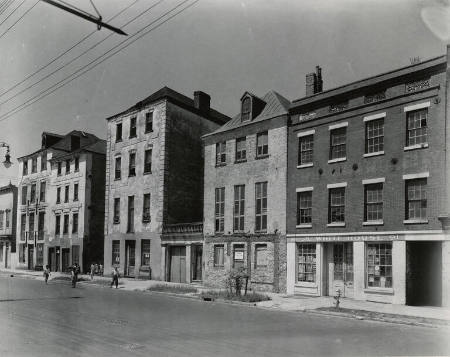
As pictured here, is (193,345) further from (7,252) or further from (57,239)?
(7,252)

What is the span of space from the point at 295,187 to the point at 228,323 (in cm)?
1318

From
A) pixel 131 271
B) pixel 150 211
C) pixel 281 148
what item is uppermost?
pixel 281 148

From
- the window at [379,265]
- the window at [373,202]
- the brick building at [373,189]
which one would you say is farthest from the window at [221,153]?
the window at [379,265]

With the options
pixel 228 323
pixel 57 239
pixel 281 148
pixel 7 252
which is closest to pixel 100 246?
pixel 57 239

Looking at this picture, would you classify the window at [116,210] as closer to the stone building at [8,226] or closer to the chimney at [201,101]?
the chimney at [201,101]

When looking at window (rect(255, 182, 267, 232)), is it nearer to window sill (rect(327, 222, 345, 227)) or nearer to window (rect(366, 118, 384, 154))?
window sill (rect(327, 222, 345, 227))

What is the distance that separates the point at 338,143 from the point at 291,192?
3971mm

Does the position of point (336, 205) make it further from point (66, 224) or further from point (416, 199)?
point (66, 224)

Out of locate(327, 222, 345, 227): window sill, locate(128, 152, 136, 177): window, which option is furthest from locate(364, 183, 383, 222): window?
locate(128, 152, 136, 177): window

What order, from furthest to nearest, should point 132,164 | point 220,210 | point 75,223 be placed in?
point 75,223
point 132,164
point 220,210

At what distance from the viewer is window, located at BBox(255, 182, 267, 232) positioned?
28.7m

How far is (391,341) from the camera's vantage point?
41.6 ft

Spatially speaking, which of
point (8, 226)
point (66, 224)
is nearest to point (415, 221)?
point (66, 224)

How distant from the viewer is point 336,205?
2503 cm
